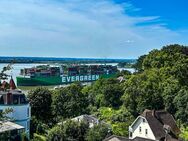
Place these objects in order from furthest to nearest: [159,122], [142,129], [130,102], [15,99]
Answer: [130,102] → [15,99] → [159,122] → [142,129]

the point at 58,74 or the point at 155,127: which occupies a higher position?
the point at 155,127

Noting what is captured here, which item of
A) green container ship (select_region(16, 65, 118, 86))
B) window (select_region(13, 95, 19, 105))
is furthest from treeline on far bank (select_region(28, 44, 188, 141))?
green container ship (select_region(16, 65, 118, 86))

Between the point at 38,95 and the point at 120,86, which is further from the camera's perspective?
the point at 120,86

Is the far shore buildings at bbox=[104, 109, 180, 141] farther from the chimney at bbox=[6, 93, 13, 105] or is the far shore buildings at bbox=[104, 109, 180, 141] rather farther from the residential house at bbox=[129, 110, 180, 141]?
the chimney at bbox=[6, 93, 13, 105]

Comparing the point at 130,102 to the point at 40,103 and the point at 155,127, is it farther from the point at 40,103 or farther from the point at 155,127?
the point at 155,127

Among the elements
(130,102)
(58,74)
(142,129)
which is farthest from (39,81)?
(142,129)

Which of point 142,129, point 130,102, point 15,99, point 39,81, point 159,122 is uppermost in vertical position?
point 15,99

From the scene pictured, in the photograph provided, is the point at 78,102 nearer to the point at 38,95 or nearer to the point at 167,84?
the point at 38,95

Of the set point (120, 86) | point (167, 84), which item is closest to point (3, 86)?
point (167, 84)
